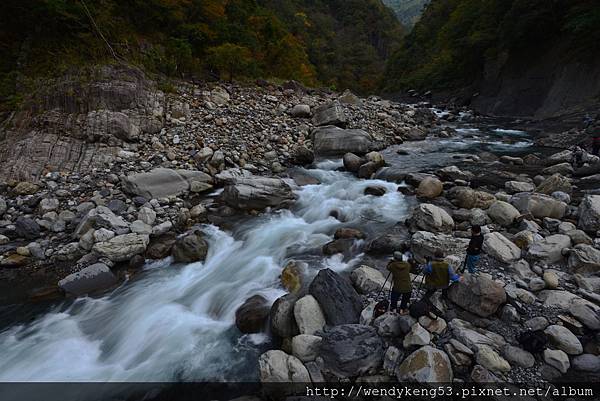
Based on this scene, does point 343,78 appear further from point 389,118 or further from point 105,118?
point 105,118

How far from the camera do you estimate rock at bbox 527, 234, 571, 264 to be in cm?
561

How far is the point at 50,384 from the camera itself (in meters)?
4.75

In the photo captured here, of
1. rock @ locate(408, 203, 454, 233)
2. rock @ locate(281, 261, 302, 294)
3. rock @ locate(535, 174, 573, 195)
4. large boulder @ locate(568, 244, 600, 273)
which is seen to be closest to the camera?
large boulder @ locate(568, 244, 600, 273)

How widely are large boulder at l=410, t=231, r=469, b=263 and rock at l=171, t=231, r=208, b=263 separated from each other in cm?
499

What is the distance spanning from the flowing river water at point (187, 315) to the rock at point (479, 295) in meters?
2.40

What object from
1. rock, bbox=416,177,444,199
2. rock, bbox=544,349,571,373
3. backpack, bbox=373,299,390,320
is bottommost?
rock, bbox=544,349,571,373

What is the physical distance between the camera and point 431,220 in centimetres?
724

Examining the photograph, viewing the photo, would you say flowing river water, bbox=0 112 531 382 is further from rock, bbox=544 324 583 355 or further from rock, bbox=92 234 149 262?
rock, bbox=544 324 583 355

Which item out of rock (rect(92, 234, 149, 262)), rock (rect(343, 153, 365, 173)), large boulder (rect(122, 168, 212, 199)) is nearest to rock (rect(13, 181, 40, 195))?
large boulder (rect(122, 168, 212, 199))

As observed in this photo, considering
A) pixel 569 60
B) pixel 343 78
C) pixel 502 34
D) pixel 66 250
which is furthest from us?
pixel 343 78

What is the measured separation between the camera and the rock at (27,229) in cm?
765

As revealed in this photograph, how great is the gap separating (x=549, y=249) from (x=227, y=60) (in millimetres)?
16655

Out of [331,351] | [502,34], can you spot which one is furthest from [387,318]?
[502,34]

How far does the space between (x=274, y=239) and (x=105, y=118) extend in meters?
7.98
